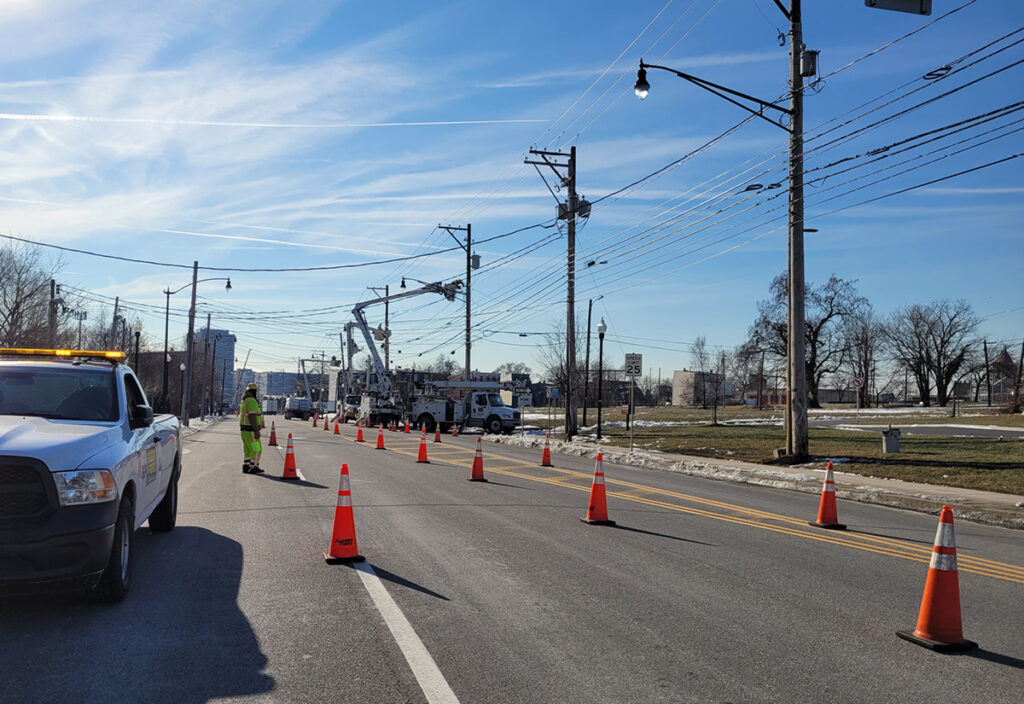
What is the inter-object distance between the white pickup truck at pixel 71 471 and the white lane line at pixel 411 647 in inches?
77.4

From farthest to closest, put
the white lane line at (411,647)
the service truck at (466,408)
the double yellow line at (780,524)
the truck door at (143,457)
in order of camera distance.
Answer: the service truck at (466,408), the double yellow line at (780,524), the truck door at (143,457), the white lane line at (411,647)

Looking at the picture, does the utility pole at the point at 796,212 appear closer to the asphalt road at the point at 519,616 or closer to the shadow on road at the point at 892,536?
the asphalt road at the point at 519,616

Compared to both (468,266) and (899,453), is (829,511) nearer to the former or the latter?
(899,453)

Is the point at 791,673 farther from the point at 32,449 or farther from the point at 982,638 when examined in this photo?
the point at 32,449

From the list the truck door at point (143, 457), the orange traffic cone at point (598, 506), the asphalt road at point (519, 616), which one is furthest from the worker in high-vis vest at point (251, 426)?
the orange traffic cone at point (598, 506)

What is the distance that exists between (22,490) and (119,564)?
41.2 inches

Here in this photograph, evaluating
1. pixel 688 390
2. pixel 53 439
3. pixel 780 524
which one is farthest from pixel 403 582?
pixel 688 390

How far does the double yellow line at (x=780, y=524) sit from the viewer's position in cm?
861

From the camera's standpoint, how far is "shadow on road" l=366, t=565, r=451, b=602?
6522 mm

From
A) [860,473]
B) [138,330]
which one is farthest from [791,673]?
[138,330]

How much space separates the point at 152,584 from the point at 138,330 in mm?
35441

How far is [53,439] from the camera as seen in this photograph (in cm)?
566

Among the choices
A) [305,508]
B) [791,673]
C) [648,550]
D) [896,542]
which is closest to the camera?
[791,673]

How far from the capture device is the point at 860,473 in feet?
62.5
